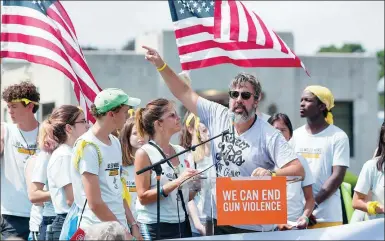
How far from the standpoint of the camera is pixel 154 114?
796cm

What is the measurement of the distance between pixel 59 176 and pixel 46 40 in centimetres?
136

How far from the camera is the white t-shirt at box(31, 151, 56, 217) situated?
8203mm

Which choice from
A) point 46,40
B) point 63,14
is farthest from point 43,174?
point 63,14

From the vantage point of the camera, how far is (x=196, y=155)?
949cm

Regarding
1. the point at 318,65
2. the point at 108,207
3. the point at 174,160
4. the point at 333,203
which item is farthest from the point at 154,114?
the point at 318,65

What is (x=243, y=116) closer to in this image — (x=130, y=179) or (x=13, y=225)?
(x=130, y=179)

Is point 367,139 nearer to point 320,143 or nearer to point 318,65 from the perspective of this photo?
point 318,65

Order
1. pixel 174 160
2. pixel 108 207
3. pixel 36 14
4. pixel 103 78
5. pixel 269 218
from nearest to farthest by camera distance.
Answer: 1. pixel 269 218
2. pixel 108 207
3. pixel 174 160
4. pixel 36 14
5. pixel 103 78

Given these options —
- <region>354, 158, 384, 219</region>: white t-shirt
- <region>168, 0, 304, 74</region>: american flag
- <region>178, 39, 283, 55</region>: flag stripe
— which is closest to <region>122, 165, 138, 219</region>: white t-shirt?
<region>168, 0, 304, 74</region>: american flag

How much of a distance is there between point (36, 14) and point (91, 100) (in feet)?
2.92

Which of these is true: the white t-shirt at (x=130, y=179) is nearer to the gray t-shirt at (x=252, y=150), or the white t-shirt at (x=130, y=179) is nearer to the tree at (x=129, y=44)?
the gray t-shirt at (x=252, y=150)

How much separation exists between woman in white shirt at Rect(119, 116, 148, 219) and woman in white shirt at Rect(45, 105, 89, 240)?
0.81m

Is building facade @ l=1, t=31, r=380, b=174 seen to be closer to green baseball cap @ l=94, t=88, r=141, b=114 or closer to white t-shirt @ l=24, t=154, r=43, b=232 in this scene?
white t-shirt @ l=24, t=154, r=43, b=232

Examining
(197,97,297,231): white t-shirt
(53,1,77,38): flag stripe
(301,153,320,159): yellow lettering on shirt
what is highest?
(53,1,77,38): flag stripe
